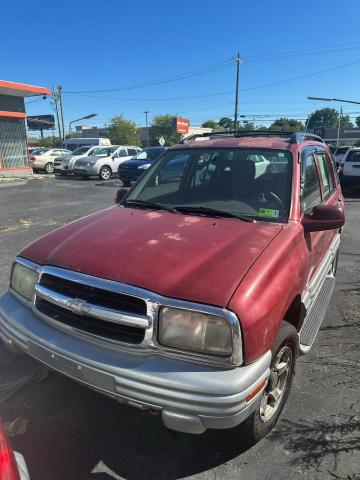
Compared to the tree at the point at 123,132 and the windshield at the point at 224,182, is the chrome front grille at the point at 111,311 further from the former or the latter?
the tree at the point at 123,132

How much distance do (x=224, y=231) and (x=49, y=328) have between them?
1.33 metres

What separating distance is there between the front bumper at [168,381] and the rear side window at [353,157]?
1424cm

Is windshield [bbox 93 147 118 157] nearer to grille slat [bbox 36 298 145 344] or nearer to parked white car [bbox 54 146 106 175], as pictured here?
parked white car [bbox 54 146 106 175]

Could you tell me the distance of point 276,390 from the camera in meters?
2.62

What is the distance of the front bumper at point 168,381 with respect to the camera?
190cm

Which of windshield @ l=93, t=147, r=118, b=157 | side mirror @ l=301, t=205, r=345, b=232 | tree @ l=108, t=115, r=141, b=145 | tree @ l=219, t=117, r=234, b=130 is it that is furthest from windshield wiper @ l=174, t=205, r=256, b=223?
tree @ l=108, t=115, r=141, b=145

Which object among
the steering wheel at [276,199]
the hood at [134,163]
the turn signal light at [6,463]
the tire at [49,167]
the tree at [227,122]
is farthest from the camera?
the tree at [227,122]

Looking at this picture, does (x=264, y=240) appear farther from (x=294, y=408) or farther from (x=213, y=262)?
(x=294, y=408)

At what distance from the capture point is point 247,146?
3635 mm

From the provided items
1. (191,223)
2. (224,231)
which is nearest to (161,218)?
(191,223)

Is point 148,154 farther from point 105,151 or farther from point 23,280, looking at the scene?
point 23,280

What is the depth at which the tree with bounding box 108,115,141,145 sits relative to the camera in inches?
2810

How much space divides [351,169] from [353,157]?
21.2 inches

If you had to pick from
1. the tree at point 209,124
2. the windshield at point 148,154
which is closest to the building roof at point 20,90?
the windshield at point 148,154
